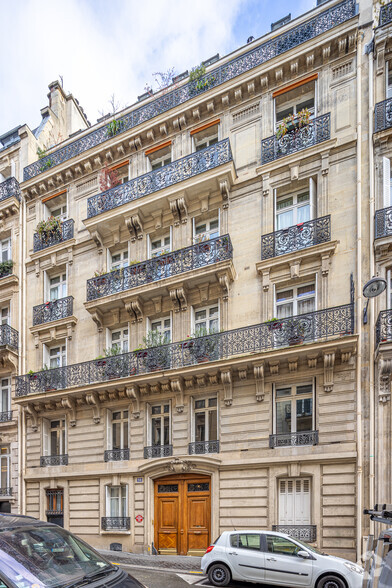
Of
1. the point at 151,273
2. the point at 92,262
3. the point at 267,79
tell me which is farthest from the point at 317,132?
the point at 92,262

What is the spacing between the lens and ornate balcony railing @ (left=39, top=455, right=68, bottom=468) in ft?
54.2

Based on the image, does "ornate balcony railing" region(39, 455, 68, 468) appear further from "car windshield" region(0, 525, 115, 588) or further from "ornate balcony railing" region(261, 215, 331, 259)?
"car windshield" region(0, 525, 115, 588)

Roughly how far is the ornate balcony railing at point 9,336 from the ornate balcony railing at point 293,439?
11.9m

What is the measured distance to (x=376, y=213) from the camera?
12.3 metres

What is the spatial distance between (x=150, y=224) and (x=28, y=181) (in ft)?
23.8

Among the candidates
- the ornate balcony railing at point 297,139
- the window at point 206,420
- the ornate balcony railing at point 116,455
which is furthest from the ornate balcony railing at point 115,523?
the ornate balcony railing at point 297,139

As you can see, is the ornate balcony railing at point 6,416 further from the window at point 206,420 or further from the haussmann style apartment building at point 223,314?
the window at point 206,420

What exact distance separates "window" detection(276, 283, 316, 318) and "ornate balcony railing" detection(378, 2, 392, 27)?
817 cm

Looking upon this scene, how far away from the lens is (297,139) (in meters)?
14.1

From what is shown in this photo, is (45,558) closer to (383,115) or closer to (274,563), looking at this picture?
(274,563)

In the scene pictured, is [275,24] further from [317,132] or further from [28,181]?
[28,181]

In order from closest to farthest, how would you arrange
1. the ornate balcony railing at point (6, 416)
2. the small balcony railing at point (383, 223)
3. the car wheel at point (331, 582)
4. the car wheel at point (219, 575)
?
the car wheel at point (331, 582) < the car wheel at point (219, 575) < the small balcony railing at point (383, 223) < the ornate balcony railing at point (6, 416)

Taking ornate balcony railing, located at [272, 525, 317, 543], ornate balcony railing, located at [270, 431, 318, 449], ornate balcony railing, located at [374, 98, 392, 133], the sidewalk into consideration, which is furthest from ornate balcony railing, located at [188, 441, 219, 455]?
ornate balcony railing, located at [374, 98, 392, 133]

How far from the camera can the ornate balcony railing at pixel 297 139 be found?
13672 mm
